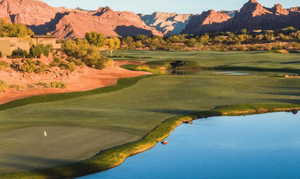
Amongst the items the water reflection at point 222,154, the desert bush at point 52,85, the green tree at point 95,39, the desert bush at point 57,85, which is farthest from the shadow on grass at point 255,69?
the green tree at point 95,39

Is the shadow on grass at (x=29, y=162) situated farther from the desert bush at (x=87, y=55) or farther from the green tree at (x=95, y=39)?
the green tree at (x=95, y=39)

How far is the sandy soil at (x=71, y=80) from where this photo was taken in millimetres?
48106

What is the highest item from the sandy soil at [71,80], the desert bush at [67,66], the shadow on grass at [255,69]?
the desert bush at [67,66]

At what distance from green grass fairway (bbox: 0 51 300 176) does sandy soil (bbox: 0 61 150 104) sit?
12.8 feet

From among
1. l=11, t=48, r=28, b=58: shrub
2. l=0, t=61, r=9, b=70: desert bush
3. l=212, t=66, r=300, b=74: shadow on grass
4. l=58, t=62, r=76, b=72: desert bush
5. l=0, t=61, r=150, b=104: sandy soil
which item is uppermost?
l=11, t=48, r=28, b=58: shrub

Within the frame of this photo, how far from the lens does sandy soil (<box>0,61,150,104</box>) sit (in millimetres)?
48106

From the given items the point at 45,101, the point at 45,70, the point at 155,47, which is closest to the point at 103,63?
the point at 45,70

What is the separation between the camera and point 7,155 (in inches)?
857

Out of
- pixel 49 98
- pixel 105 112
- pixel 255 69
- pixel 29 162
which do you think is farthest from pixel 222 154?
pixel 255 69

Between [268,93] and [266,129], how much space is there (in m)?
17.1

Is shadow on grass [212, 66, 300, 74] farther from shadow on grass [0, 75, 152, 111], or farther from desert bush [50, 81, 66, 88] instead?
desert bush [50, 81, 66, 88]

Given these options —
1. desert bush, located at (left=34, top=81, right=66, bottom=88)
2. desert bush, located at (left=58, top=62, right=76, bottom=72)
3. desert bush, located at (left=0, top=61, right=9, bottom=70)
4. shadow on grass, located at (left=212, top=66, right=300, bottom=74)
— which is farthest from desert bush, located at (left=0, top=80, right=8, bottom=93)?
shadow on grass, located at (left=212, top=66, right=300, bottom=74)

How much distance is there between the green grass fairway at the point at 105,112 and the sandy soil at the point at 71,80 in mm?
3895

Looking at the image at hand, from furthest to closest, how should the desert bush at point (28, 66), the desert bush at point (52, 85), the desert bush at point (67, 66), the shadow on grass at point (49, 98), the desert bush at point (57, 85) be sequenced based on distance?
the desert bush at point (67, 66)
the desert bush at point (28, 66)
the desert bush at point (57, 85)
the desert bush at point (52, 85)
the shadow on grass at point (49, 98)
